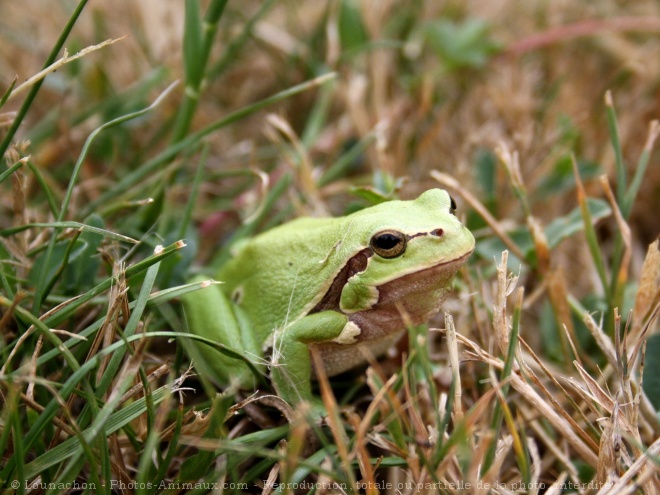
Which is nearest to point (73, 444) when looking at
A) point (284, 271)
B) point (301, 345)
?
point (301, 345)

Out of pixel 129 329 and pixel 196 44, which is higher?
pixel 196 44

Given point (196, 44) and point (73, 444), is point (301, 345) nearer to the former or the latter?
point (73, 444)

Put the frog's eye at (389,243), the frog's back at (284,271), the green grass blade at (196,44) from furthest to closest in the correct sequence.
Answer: the green grass blade at (196,44) → the frog's back at (284,271) → the frog's eye at (389,243)

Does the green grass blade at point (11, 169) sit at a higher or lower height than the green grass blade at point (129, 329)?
higher

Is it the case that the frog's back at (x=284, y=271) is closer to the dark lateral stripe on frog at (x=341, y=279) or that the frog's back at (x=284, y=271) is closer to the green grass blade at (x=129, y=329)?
the dark lateral stripe on frog at (x=341, y=279)

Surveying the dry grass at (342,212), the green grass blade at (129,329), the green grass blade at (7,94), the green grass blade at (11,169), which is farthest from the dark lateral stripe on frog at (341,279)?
the green grass blade at (7,94)

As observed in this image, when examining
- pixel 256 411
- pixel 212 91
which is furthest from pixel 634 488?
pixel 212 91
